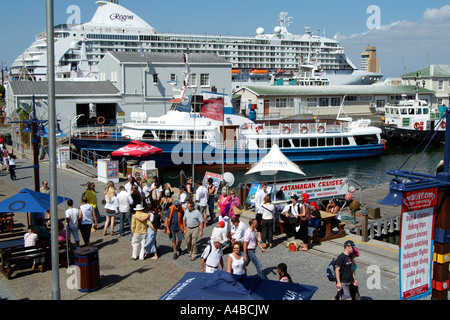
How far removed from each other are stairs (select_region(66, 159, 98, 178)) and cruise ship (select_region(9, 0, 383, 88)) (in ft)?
134

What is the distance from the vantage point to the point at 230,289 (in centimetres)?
616

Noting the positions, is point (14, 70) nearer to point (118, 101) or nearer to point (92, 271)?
point (118, 101)

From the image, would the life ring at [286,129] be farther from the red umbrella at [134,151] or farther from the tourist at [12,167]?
the tourist at [12,167]

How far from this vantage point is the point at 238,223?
33.2ft

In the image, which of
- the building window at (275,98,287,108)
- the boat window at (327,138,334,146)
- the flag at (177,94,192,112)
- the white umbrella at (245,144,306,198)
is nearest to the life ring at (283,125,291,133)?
the boat window at (327,138,334,146)

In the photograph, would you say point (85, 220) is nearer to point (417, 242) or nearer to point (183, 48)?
point (417, 242)

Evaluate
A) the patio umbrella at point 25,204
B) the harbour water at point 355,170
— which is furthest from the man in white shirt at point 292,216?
the harbour water at point 355,170

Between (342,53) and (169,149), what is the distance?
78.7 meters

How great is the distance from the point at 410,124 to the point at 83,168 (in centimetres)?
3500

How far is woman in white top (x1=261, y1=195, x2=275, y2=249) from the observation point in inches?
474

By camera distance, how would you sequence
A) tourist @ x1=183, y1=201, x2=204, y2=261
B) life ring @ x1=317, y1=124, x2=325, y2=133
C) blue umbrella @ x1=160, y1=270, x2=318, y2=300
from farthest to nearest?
life ring @ x1=317, y1=124, x2=325, y2=133 < tourist @ x1=183, y1=201, x2=204, y2=261 < blue umbrella @ x1=160, y1=270, x2=318, y2=300

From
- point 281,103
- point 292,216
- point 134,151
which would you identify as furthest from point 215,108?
point 281,103

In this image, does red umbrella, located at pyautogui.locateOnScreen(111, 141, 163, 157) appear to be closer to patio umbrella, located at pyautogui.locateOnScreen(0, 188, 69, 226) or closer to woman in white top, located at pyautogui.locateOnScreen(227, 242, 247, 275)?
patio umbrella, located at pyautogui.locateOnScreen(0, 188, 69, 226)
